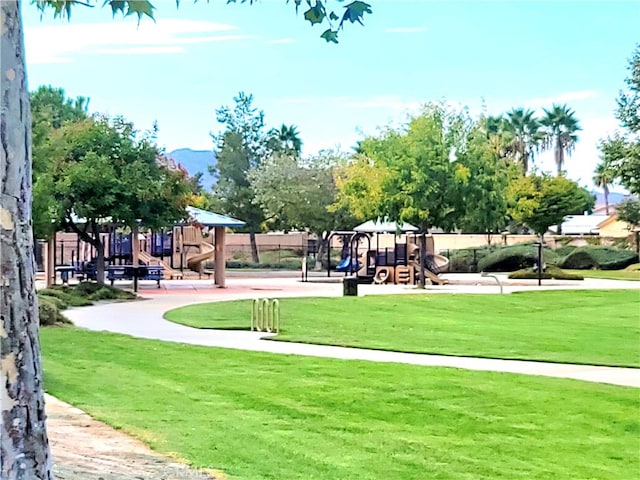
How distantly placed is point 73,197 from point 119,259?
31.5 feet

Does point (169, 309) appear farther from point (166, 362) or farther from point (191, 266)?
point (191, 266)

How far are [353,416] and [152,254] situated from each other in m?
33.2

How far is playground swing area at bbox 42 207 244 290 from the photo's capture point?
105ft

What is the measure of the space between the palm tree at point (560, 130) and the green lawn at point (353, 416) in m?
79.4

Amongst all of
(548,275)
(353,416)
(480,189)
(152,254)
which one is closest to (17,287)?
(353,416)

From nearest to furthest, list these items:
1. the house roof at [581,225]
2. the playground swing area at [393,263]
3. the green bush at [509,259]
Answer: the playground swing area at [393,263]
the green bush at [509,259]
the house roof at [581,225]

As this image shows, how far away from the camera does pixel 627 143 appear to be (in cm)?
2772

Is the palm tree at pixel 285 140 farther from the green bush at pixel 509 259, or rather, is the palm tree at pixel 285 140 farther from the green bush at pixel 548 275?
the green bush at pixel 548 275

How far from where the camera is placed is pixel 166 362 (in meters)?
13.2

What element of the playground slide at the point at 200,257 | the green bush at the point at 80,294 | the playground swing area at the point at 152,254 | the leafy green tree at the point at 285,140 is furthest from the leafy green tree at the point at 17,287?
the leafy green tree at the point at 285,140

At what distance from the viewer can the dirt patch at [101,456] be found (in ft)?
21.9

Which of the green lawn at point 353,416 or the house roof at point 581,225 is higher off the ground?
the house roof at point 581,225

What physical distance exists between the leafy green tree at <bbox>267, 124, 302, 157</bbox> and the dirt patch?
2207 inches

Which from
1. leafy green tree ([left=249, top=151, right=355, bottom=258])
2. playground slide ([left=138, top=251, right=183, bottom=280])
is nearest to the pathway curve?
playground slide ([left=138, top=251, right=183, bottom=280])
